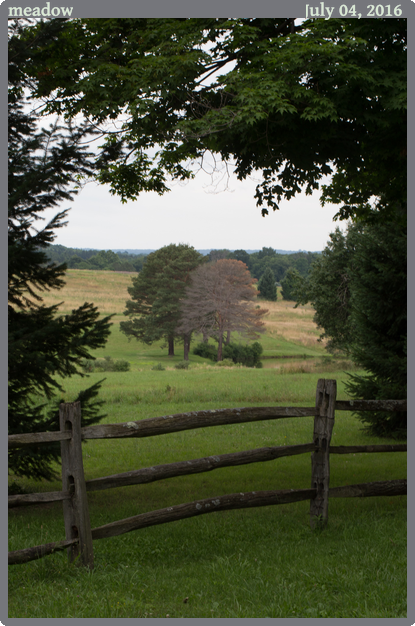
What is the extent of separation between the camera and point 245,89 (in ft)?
22.7

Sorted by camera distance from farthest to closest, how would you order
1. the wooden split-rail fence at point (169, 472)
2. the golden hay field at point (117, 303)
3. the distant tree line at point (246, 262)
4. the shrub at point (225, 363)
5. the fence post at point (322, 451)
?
the distant tree line at point (246, 262)
the golden hay field at point (117, 303)
the shrub at point (225, 363)
the fence post at point (322, 451)
the wooden split-rail fence at point (169, 472)

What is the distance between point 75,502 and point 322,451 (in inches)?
115

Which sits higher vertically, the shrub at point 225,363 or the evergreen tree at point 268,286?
the evergreen tree at point 268,286

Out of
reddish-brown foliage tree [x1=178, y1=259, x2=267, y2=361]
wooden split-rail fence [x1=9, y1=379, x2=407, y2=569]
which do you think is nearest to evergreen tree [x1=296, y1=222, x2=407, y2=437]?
wooden split-rail fence [x1=9, y1=379, x2=407, y2=569]

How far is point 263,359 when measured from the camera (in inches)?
2223

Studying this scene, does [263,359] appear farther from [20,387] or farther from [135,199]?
[20,387]

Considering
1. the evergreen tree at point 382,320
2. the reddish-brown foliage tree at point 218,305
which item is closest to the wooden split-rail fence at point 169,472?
the evergreen tree at point 382,320

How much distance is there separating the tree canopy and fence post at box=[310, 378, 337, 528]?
147 inches

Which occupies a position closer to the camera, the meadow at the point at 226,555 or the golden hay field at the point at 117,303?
the meadow at the point at 226,555

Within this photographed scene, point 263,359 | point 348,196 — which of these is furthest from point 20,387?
point 263,359

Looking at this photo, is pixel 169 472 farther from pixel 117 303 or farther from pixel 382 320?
pixel 117 303

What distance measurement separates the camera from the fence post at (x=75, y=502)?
4789mm

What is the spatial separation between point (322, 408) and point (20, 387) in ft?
14.3

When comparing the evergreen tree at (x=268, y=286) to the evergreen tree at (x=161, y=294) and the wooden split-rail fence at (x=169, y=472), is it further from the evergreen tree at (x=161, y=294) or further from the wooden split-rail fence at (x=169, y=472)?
the wooden split-rail fence at (x=169, y=472)
